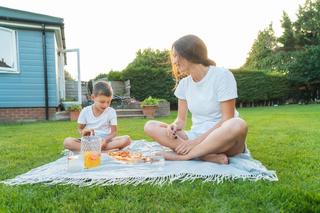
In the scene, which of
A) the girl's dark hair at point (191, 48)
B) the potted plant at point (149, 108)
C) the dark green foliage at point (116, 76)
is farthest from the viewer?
the dark green foliage at point (116, 76)

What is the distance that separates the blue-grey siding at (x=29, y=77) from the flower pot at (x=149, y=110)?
274 cm

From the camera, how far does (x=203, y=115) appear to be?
329cm

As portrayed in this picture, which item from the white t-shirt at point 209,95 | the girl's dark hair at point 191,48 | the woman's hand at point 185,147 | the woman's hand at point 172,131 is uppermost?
the girl's dark hair at point 191,48

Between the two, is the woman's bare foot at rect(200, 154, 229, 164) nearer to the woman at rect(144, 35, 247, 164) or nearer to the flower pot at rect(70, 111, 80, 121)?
the woman at rect(144, 35, 247, 164)

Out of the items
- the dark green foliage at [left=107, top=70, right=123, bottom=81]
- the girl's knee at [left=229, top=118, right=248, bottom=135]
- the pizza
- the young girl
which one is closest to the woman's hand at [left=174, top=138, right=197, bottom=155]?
the pizza

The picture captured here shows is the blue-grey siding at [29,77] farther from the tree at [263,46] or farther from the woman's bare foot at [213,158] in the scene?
the tree at [263,46]

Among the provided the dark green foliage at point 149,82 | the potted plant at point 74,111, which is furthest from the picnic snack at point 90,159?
the dark green foliage at point 149,82

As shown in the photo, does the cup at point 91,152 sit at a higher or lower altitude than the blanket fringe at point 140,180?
higher

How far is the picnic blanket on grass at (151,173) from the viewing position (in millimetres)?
2547

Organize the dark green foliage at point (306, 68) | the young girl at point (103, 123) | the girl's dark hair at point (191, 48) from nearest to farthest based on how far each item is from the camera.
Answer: the girl's dark hair at point (191, 48), the young girl at point (103, 123), the dark green foliage at point (306, 68)

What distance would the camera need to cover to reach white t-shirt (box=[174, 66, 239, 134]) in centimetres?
305

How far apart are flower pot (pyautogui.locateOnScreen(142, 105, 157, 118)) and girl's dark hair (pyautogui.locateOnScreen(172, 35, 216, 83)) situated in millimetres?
8247

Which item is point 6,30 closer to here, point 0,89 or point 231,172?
point 0,89

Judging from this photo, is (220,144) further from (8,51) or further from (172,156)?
(8,51)
